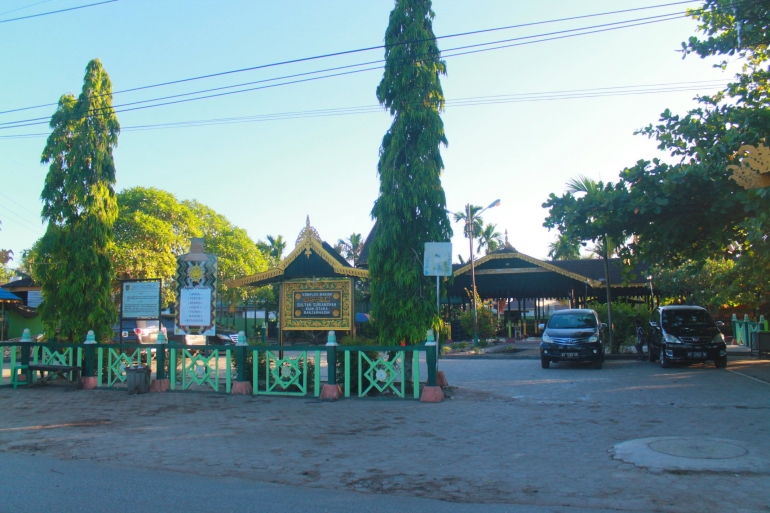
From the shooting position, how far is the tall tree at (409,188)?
12117 mm

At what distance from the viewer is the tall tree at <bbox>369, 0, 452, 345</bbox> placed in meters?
12.1

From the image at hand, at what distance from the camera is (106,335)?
15.5 m

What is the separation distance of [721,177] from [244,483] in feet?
37.8

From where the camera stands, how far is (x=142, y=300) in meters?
14.7

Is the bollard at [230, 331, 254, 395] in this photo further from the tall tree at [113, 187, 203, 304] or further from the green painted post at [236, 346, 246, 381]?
the tall tree at [113, 187, 203, 304]

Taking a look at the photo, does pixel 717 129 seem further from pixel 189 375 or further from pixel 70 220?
pixel 70 220

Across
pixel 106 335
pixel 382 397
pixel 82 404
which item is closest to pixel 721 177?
pixel 382 397

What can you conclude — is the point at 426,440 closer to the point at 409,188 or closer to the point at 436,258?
the point at 436,258

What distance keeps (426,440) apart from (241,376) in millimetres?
5639

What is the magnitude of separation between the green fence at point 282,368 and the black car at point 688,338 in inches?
324

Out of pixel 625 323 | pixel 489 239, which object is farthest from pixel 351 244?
pixel 625 323

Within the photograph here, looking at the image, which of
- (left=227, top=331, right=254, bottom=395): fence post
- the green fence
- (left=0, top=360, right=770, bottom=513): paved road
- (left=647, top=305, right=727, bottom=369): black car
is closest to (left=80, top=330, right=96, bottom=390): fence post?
the green fence

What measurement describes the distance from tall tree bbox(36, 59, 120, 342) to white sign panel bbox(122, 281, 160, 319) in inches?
39.7

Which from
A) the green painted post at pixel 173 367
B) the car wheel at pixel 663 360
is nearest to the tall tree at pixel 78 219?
the green painted post at pixel 173 367
